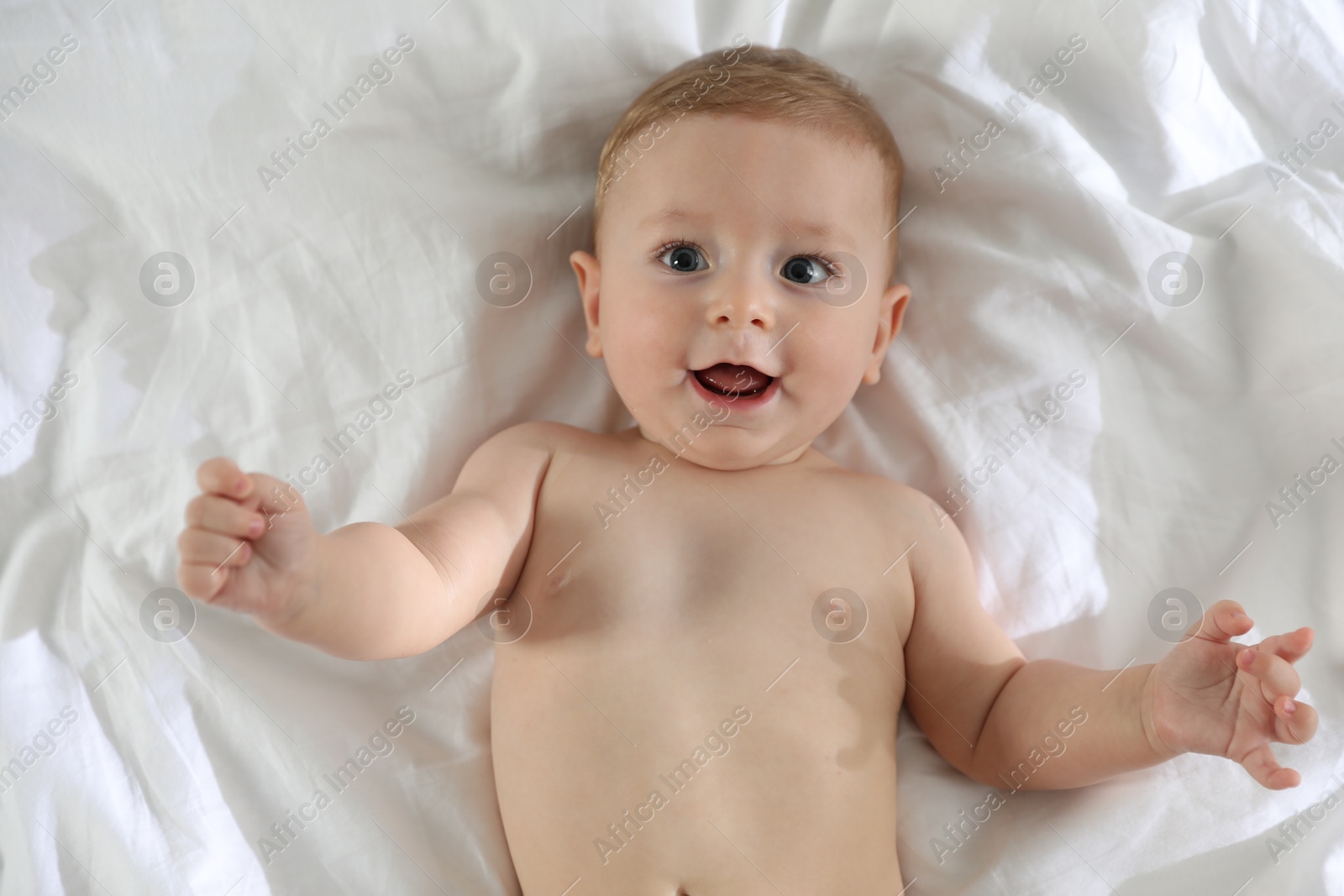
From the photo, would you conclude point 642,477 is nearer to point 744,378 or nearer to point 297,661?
point 744,378

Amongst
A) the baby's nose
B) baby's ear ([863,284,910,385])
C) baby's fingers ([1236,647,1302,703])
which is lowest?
A: baby's fingers ([1236,647,1302,703])

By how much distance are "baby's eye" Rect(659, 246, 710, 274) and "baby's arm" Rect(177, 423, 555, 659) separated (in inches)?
13.3

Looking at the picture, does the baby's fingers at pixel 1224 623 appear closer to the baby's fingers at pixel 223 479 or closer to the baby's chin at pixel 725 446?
the baby's chin at pixel 725 446

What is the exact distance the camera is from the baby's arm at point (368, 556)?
39.9 inches

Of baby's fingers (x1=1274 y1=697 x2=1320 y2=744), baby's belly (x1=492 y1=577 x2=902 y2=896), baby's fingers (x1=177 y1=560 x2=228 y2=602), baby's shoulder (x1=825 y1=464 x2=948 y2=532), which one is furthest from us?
baby's shoulder (x1=825 y1=464 x2=948 y2=532)

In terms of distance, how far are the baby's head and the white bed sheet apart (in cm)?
20

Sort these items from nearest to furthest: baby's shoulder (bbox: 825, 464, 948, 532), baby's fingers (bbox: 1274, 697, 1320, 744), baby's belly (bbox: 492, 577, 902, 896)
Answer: baby's fingers (bbox: 1274, 697, 1320, 744) → baby's belly (bbox: 492, 577, 902, 896) → baby's shoulder (bbox: 825, 464, 948, 532)

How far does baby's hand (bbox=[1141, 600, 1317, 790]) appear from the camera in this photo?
47.1 inches

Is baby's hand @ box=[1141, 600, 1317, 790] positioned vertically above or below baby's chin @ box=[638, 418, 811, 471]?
below

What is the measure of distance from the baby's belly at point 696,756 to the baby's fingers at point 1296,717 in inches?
20.5

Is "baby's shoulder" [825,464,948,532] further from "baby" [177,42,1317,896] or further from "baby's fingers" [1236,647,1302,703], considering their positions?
"baby's fingers" [1236,647,1302,703]

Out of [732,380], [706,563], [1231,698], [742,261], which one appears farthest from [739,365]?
[1231,698]

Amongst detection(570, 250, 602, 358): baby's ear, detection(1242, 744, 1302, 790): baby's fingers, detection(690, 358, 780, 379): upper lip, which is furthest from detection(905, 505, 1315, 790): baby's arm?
detection(570, 250, 602, 358): baby's ear

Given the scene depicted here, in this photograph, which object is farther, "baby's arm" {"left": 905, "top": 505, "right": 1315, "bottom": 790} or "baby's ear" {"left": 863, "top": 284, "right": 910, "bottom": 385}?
"baby's ear" {"left": 863, "top": 284, "right": 910, "bottom": 385}
